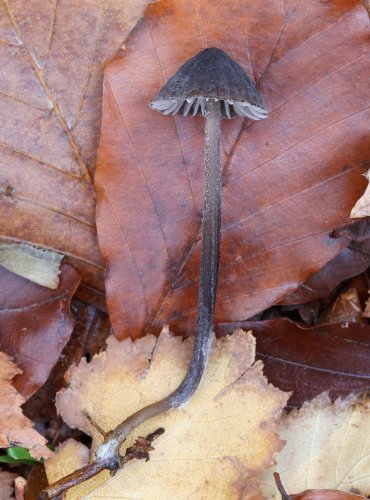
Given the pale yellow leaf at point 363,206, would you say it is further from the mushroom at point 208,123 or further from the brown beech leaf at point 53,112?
the brown beech leaf at point 53,112

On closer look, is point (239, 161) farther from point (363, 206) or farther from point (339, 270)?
point (339, 270)

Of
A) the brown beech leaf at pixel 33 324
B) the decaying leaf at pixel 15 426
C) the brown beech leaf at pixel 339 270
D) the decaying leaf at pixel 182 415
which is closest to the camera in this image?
the decaying leaf at pixel 182 415

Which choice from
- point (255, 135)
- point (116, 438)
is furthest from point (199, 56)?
point (116, 438)

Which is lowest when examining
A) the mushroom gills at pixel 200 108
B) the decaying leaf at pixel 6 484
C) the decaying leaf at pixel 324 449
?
the decaying leaf at pixel 324 449

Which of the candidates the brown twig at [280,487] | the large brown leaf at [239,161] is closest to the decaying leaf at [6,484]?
the large brown leaf at [239,161]

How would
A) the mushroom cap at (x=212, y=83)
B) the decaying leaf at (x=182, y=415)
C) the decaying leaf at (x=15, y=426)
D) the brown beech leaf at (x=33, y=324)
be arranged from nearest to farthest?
the mushroom cap at (x=212, y=83) → the decaying leaf at (x=182, y=415) → the decaying leaf at (x=15, y=426) → the brown beech leaf at (x=33, y=324)

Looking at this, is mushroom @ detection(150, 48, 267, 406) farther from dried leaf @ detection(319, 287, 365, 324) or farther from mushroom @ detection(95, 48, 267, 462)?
dried leaf @ detection(319, 287, 365, 324)
